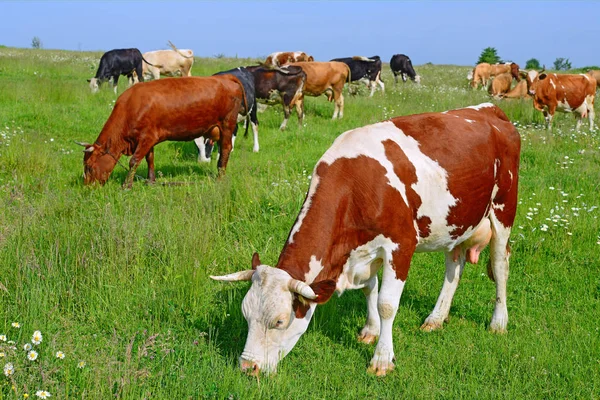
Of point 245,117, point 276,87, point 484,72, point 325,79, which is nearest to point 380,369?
point 245,117

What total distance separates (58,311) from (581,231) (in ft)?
19.9

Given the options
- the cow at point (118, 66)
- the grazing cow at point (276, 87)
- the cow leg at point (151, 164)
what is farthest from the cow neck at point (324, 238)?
the cow at point (118, 66)

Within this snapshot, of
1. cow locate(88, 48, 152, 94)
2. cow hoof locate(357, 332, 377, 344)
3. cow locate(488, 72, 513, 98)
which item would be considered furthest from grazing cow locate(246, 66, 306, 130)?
cow hoof locate(357, 332, 377, 344)

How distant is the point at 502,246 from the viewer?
18.6 ft

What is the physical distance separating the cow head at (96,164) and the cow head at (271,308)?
6.02 metres

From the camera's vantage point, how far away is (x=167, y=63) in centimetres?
2656

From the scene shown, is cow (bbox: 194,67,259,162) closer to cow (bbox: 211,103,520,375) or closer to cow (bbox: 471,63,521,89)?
cow (bbox: 211,103,520,375)

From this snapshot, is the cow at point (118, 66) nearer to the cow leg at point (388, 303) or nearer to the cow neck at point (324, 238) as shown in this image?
the cow neck at point (324, 238)

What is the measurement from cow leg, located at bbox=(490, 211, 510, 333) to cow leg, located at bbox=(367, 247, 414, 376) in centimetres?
136

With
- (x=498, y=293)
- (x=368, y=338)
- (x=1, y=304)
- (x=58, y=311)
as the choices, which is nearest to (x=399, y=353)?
(x=368, y=338)

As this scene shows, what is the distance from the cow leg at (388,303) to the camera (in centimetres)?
451

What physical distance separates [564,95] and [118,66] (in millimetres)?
15871

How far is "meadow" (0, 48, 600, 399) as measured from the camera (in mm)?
4152

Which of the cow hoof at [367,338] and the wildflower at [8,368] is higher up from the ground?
the wildflower at [8,368]
